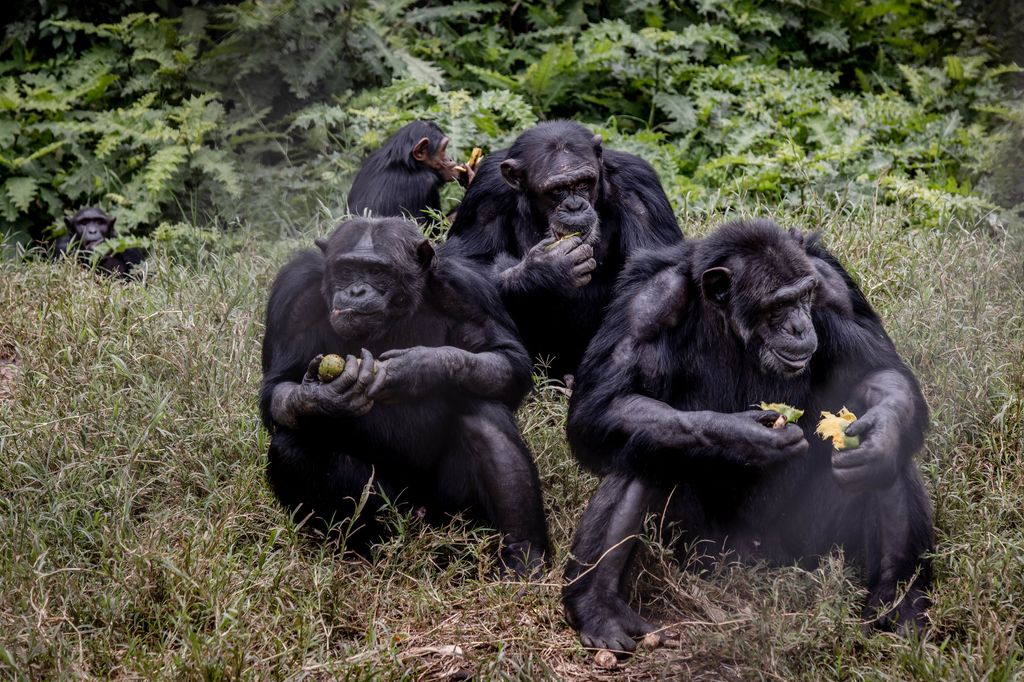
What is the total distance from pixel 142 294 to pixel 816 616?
17.2 feet

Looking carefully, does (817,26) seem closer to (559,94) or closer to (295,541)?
(559,94)

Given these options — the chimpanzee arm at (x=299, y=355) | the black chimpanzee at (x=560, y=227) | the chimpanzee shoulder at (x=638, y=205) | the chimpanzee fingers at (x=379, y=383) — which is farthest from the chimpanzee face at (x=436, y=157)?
the chimpanzee fingers at (x=379, y=383)

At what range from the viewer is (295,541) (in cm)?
570

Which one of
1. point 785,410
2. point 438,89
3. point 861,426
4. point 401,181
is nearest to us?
point 861,426

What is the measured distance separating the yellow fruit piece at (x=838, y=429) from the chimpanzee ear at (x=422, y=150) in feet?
17.5

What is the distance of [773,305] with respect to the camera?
5.15 metres

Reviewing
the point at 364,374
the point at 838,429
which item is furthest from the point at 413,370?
the point at 838,429

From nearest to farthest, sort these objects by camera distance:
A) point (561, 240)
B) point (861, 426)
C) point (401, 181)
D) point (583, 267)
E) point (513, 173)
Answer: point (861, 426) → point (583, 267) → point (561, 240) → point (513, 173) → point (401, 181)

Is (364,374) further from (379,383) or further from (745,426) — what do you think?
(745,426)

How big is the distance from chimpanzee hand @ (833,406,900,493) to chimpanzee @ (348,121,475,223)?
5.27 meters

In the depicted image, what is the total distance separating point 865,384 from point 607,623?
1.62 m

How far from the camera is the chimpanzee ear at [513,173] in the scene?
7516 mm

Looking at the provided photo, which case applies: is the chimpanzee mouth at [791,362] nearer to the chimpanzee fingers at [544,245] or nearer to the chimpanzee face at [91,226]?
the chimpanzee fingers at [544,245]

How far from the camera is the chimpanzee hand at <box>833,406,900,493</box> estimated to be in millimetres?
4855
